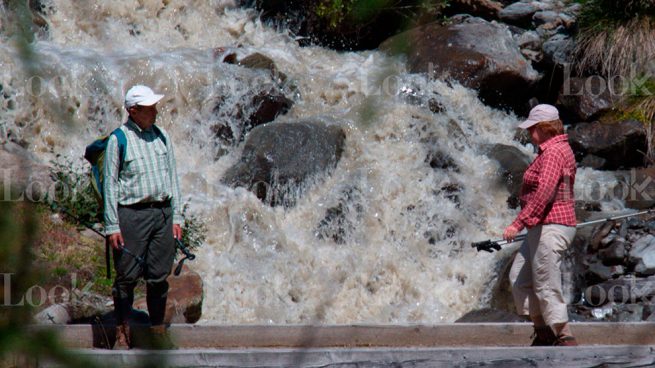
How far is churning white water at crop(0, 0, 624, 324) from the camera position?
10.4 metres

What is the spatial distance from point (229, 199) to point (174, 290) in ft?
10.2

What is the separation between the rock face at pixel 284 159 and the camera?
11.8 m

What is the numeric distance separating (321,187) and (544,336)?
231 inches

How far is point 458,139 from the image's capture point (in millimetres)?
13055

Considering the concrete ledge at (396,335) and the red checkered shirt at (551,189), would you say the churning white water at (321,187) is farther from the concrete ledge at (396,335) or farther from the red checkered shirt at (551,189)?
the red checkered shirt at (551,189)

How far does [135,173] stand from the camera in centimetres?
597

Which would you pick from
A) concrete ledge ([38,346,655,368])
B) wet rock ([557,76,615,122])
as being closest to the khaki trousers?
concrete ledge ([38,346,655,368])

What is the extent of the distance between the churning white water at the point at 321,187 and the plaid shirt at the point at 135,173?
2796 millimetres

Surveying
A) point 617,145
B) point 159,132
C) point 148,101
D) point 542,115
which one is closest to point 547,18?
point 617,145

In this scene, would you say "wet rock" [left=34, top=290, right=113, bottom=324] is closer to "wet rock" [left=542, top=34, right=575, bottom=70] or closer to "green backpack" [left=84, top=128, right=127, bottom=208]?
"green backpack" [left=84, top=128, right=127, bottom=208]

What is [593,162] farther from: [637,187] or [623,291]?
[623,291]

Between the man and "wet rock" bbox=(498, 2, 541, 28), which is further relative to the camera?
"wet rock" bbox=(498, 2, 541, 28)

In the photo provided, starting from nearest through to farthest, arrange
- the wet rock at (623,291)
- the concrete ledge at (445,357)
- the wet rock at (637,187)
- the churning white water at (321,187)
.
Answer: the concrete ledge at (445,357) → the wet rock at (623,291) → the churning white water at (321,187) → the wet rock at (637,187)

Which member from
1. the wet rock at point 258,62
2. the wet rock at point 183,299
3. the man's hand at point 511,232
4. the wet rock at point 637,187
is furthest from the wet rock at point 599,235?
the wet rock at point 258,62
